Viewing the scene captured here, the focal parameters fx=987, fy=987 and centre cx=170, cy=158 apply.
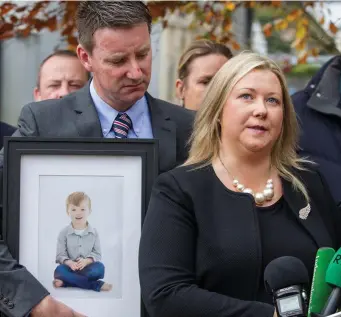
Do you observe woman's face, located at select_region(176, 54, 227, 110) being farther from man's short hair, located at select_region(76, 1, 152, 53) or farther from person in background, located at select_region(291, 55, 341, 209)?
man's short hair, located at select_region(76, 1, 152, 53)

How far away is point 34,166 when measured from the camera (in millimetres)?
4422

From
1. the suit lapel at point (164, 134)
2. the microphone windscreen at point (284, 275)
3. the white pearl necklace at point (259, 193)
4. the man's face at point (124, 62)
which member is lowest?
the microphone windscreen at point (284, 275)

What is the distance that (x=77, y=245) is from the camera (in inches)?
173

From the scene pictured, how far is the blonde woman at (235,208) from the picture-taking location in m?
4.03

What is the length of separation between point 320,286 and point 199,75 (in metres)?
3.14

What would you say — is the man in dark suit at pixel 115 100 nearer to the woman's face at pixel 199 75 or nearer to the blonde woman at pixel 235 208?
the blonde woman at pixel 235 208

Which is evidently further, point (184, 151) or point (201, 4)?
point (201, 4)

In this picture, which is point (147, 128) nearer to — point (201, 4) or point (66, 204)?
point (66, 204)

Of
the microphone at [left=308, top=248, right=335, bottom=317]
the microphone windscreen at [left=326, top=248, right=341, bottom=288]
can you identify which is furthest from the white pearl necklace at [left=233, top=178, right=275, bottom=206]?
the microphone windscreen at [left=326, top=248, right=341, bottom=288]

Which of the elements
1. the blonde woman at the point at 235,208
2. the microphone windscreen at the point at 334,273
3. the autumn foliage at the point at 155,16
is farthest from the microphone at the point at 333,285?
the autumn foliage at the point at 155,16

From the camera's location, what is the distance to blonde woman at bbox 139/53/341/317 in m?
4.03

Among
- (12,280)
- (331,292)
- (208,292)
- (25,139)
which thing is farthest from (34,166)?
(331,292)

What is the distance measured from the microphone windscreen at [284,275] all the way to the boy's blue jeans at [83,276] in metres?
1.11

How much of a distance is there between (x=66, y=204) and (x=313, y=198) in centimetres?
110
